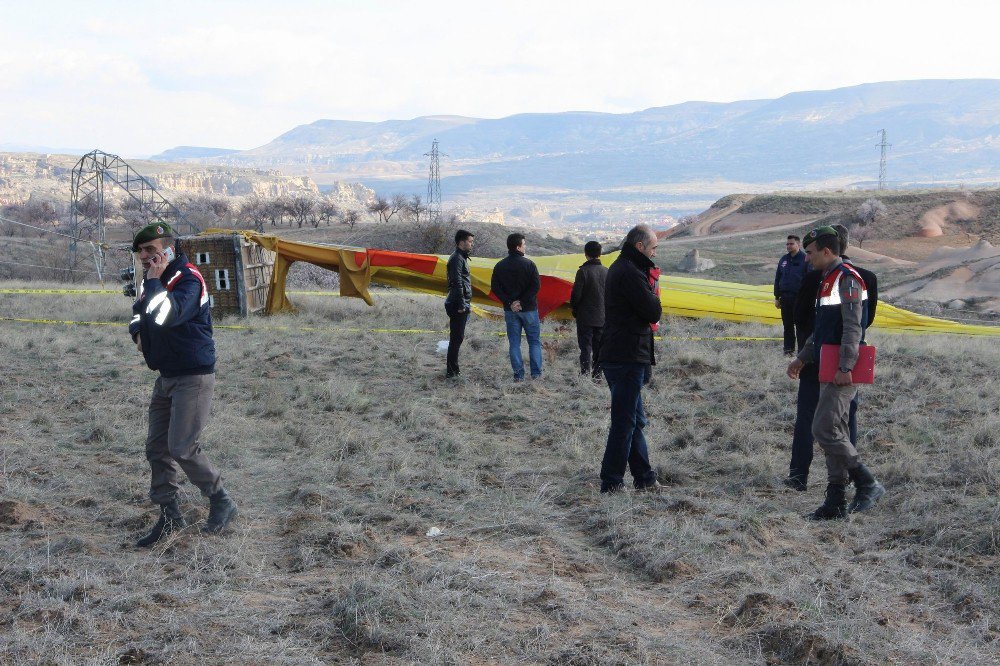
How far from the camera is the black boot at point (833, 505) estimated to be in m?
5.67

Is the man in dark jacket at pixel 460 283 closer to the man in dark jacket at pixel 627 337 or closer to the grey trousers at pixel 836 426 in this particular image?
the man in dark jacket at pixel 627 337

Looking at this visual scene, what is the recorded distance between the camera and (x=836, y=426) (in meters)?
5.56

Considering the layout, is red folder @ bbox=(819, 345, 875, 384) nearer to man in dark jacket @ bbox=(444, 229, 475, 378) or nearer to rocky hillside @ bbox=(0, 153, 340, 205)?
man in dark jacket @ bbox=(444, 229, 475, 378)

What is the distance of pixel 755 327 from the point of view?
1490 cm

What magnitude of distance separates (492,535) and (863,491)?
2364 millimetres

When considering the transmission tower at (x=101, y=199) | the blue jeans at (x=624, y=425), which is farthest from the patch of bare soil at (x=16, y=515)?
the transmission tower at (x=101, y=199)

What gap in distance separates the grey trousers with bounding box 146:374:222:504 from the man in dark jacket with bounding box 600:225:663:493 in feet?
8.21

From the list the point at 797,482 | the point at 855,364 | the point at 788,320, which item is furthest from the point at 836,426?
the point at 788,320

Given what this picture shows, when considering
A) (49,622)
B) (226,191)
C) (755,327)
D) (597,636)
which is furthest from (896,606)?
(226,191)

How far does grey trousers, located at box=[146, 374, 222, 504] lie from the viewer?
516 centimetres

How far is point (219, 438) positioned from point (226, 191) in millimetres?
169990

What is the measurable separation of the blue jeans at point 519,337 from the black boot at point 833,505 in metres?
4.70

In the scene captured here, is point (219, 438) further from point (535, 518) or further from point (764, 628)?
point (764, 628)

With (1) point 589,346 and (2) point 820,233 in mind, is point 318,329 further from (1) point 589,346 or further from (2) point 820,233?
(2) point 820,233
